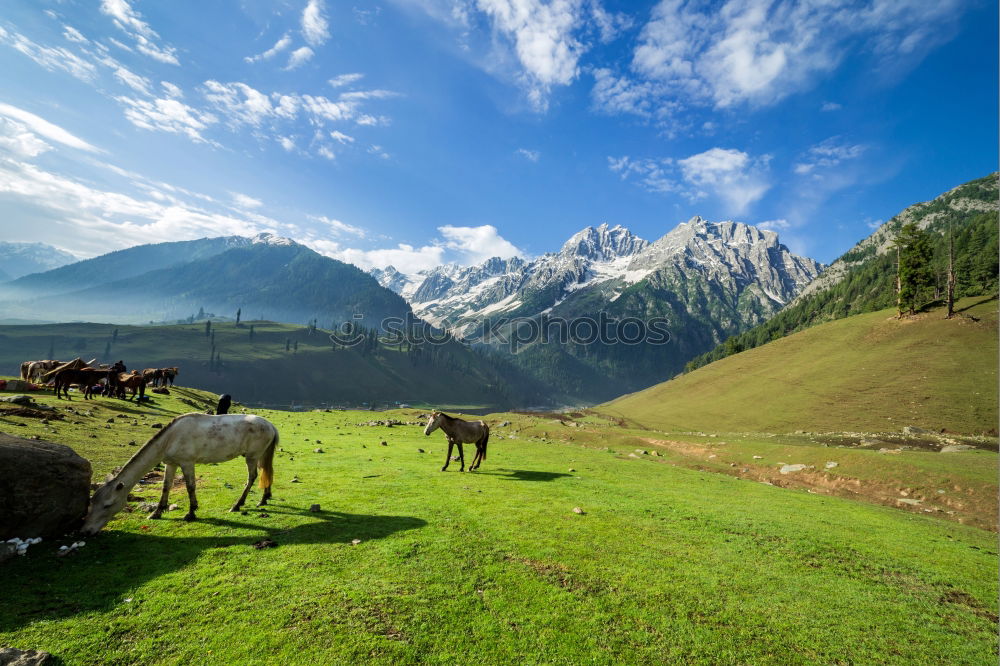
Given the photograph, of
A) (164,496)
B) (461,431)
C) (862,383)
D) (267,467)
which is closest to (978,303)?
(862,383)

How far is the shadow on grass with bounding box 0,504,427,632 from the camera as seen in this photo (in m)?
6.81

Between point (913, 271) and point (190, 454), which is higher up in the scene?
point (913, 271)

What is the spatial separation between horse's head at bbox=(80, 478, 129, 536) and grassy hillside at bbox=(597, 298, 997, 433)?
71116 mm

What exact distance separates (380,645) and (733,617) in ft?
22.6

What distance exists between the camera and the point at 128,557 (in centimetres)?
862

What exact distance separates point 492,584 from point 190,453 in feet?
31.9

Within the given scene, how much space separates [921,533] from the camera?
15.5 meters

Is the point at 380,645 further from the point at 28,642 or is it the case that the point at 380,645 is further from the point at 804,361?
the point at 804,361

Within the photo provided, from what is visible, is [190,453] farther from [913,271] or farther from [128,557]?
[913,271]

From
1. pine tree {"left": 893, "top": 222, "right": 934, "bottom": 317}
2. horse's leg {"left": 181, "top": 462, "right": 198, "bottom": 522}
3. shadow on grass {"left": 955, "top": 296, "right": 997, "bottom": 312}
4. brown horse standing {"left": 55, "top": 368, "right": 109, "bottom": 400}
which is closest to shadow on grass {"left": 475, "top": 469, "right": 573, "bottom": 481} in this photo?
horse's leg {"left": 181, "top": 462, "right": 198, "bottom": 522}

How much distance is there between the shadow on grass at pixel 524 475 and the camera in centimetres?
2048

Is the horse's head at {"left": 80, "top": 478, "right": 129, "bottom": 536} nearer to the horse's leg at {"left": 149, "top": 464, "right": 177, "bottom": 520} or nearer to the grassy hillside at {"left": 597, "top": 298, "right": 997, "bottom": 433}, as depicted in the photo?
the horse's leg at {"left": 149, "top": 464, "right": 177, "bottom": 520}

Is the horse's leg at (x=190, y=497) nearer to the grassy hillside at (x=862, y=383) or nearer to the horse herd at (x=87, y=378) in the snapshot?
the horse herd at (x=87, y=378)

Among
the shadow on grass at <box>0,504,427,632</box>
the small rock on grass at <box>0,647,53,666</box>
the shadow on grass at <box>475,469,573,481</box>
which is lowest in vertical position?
the shadow on grass at <box>475,469,573,481</box>
